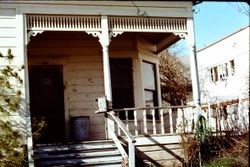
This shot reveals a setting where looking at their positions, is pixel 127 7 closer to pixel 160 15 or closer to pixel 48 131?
pixel 160 15

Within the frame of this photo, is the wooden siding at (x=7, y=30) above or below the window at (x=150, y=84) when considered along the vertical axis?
above

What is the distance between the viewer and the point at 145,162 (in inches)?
434

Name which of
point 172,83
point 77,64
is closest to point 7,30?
point 77,64

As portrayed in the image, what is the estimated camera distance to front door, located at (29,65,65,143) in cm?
1290

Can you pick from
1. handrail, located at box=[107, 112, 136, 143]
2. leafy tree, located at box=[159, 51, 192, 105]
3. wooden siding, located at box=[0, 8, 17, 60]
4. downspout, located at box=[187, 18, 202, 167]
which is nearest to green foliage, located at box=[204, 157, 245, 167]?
downspout, located at box=[187, 18, 202, 167]

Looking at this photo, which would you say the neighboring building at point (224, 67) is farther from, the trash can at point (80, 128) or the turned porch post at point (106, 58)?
the turned porch post at point (106, 58)

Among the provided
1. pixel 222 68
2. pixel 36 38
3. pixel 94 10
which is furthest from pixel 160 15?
pixel 222 68

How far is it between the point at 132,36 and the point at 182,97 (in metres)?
9.50

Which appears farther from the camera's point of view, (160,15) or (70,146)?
(160,15)

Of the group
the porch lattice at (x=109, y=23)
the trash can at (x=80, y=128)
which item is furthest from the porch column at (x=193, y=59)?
the trash can at (x=80, y=128)

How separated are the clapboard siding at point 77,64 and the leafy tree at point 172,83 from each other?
361 inches

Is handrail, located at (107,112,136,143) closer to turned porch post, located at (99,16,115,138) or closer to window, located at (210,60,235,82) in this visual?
turned porch post, located at (99,16,115,138)

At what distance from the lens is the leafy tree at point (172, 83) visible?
75.5 ft

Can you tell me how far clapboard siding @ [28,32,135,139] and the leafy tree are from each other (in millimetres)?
9161
